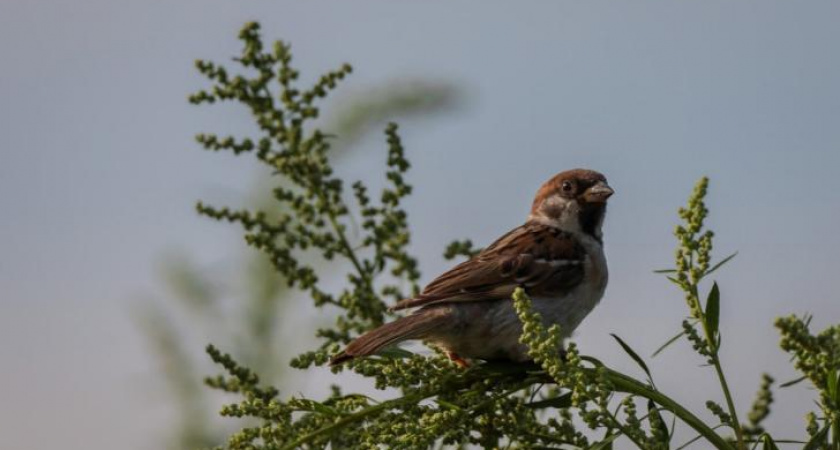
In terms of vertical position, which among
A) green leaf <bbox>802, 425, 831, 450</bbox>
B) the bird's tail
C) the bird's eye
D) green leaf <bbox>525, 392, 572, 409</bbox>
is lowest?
green leaf <bbox>802, 425, 831, 450</bbox>

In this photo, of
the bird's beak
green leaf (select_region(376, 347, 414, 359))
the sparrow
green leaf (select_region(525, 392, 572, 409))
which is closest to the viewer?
green leaf (select_region(525, 392, 572, 409))

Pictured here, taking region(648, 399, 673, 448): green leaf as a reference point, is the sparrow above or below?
above

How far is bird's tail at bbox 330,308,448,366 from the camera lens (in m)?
2.64

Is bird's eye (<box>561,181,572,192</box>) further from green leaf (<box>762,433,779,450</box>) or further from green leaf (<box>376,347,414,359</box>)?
green leaf (<box>762,433,779,450</box>)

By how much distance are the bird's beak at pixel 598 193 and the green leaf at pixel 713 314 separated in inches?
84.4

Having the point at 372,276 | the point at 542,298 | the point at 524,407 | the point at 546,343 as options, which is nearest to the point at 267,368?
the point at 372,276

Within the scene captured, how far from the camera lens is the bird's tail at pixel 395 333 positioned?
2640mm

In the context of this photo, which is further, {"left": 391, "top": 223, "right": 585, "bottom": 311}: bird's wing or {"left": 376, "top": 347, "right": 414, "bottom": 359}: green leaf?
{"left": 391, "top": 223, "right": 585, "bottom": 311}: bird's wing

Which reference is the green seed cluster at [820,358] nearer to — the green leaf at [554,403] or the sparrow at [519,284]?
the green leaf at [554,403]

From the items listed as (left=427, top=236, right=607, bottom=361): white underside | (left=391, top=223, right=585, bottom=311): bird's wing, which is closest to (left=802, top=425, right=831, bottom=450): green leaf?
(left=427, top=236, right=607, bottom=361): white underside

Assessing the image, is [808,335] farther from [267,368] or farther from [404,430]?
[267,368]

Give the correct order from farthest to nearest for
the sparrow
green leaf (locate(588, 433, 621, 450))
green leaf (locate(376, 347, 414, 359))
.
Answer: the sparrow < green leaf (locate(376, 347, 414, 359)) < green leaf (locate(588, 433, 621, 450))

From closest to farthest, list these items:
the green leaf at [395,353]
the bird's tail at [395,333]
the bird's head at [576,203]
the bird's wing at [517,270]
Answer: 1. the green leaf at [395,353]
2. the bird's tail at [395,333]
3. the bird's wing at [517,270]
4. the bird's head at [576,203]

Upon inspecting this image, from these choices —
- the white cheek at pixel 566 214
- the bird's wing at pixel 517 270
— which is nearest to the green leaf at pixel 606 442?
the bird's wing at pixel 517 270
